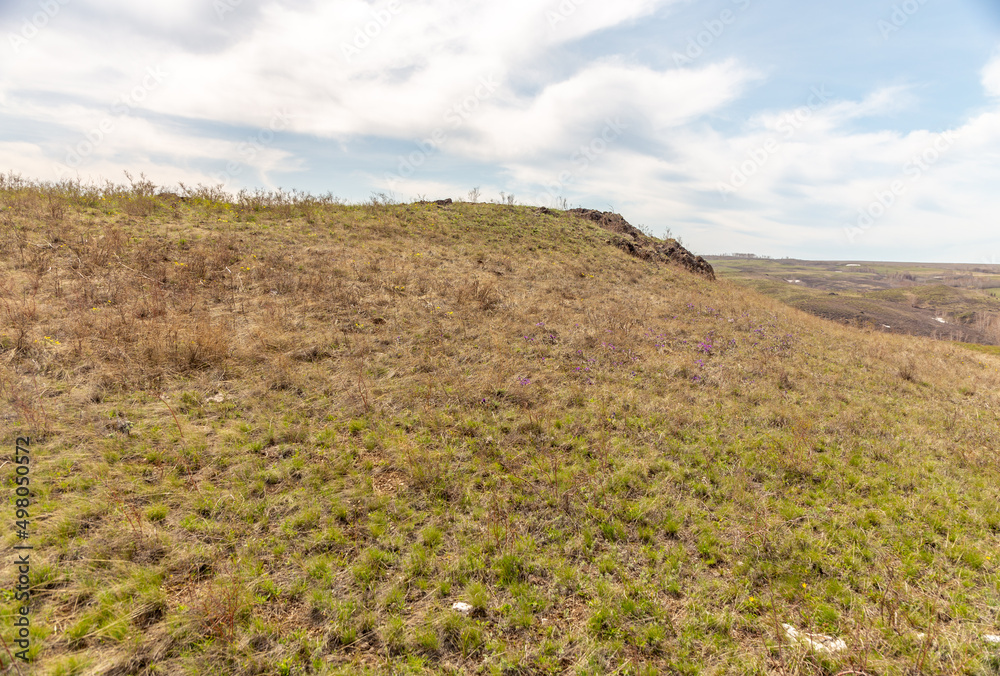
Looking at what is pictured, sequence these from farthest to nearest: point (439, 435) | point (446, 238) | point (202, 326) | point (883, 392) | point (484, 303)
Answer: point (446, 238), point (484, 303), point (883, 392), point (202, 326), point (439, 435)

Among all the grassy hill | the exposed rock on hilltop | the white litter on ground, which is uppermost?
the exposed rock on hilltop

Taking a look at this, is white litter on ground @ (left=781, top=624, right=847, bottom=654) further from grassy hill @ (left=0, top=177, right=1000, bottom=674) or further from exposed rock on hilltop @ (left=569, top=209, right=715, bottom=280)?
exposed rock on hilltop @ (left=569, top=209, right=715, bottom=280)

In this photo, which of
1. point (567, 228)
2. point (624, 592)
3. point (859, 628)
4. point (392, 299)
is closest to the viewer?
point (859, 628)

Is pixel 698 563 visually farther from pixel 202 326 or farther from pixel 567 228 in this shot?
pixel 567 228

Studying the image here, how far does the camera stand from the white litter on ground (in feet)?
12.2

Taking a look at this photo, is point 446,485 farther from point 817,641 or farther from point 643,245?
point 643,245

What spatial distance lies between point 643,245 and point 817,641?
88.4 feet

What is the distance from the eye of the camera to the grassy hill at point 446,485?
365 cm

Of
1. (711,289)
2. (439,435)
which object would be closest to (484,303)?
(439,435)

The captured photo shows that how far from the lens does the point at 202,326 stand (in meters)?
8.42

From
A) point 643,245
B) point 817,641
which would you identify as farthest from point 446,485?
point 643,245

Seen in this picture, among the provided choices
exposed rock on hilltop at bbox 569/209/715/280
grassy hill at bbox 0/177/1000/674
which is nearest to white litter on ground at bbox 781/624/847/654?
grassy hill at bbox 0/177/1000/674

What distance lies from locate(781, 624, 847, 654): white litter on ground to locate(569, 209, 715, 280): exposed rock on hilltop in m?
23.3

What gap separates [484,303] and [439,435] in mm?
6861
